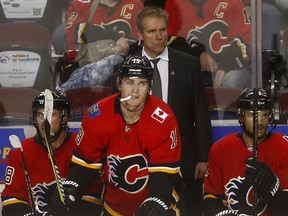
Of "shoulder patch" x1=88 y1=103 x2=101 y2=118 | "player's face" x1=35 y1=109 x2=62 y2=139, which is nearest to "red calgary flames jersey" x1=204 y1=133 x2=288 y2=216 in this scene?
"shoulder patch" x1=88 y1=103 x2=101 y2=118

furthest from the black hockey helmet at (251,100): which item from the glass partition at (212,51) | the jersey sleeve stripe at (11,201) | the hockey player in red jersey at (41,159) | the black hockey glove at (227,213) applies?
the jersey sleeve stripe at (11,201)

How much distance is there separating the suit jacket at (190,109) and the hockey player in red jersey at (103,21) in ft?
1.50

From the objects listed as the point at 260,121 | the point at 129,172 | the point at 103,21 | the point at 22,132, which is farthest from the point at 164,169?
the point at 103,21

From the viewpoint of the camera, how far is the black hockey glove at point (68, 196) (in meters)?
4.13

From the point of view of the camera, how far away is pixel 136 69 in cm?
427

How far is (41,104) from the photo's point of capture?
4.55 meters

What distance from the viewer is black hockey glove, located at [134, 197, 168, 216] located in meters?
4.02

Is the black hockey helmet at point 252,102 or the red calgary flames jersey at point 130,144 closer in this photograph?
the red calgary flames jersey at point 130,144

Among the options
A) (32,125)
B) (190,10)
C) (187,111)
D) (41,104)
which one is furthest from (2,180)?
(190,10)

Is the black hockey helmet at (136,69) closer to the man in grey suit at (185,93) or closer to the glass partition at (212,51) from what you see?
the man in grey suit at (185,93)

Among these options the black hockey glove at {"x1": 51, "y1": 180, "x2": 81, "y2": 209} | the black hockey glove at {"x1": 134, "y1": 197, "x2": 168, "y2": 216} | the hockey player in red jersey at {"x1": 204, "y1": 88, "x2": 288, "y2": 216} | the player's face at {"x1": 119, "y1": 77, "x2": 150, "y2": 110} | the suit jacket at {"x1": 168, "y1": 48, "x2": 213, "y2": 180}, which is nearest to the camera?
the black hockey glove at {"x1": 134, "y1": 197, "x2": 168, "y2": 216}

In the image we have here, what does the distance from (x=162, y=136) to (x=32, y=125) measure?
1.06 m

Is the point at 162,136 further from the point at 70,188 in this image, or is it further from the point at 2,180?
the point at 2,180

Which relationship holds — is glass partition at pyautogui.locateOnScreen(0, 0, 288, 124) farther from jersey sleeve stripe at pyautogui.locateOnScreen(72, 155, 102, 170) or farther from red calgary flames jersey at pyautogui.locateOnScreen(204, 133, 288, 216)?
jersey sleeve stripe at pyautogui.locateOnScreen(72, 155, 102, 170)
